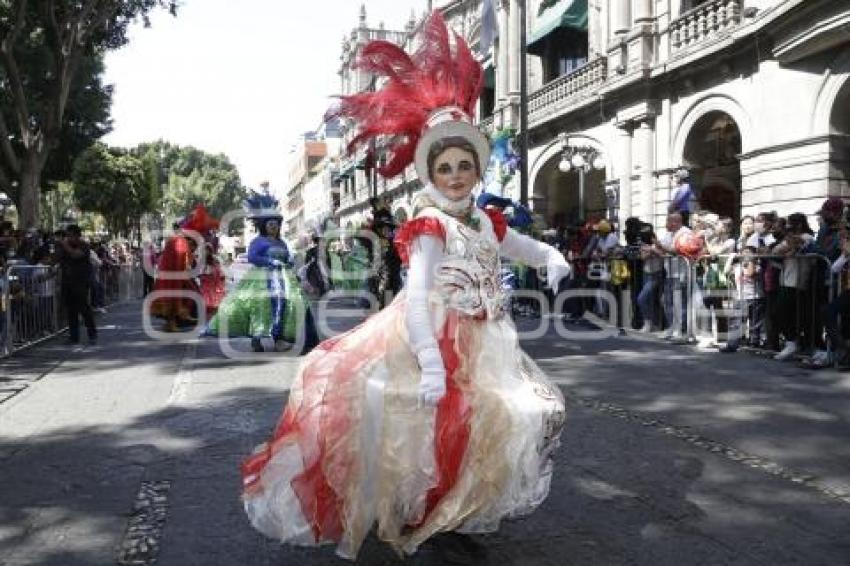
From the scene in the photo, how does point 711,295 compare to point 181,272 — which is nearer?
point 711,295

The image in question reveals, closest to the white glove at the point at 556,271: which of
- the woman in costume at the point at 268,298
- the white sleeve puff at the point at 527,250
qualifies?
the white sleeve puff at the point at 527,250

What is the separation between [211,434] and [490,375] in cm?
326

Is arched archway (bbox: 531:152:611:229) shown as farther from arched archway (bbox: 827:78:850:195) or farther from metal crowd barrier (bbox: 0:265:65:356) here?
metal crowd barrier (bbox: 0:265:65:356)

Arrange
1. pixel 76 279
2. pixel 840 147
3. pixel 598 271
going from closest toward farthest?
pixel 76 279
pixel 598 271
pixel 840 147

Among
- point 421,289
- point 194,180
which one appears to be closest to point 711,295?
point 421,289

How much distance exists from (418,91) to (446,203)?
→ 0.55m

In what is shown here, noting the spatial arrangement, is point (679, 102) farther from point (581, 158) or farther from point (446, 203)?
point (446, 203)

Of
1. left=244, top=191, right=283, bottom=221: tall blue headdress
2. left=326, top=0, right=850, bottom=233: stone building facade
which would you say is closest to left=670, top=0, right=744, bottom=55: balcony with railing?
left=326, top=0, right=850, bottom=233: stone building facade

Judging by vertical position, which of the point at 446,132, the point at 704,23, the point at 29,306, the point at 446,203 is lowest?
the point at 29,306

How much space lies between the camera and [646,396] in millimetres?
7340

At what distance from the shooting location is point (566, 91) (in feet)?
83.8

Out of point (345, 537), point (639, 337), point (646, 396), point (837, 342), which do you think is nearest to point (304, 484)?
point (345, 537)

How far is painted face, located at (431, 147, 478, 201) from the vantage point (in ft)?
12.0

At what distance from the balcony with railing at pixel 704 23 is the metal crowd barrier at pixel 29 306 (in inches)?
537
